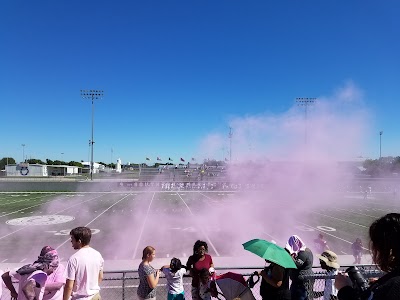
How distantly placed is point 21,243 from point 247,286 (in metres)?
15.4

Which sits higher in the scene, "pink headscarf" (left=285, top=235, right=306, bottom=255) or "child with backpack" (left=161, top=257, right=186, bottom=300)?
"pink headscarf" (left=285, top=235, right=306, bottom=255)

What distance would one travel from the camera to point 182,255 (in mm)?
13758

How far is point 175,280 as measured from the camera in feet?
15.8

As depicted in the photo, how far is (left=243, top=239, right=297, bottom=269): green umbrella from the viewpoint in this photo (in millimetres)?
3855

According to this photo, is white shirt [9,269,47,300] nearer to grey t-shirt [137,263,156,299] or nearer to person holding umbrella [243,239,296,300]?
grey t-shirt [137,263,156,299]

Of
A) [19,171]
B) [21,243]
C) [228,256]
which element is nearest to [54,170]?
[19,171]

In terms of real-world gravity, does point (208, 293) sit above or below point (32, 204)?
above

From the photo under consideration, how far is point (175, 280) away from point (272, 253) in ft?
5.45

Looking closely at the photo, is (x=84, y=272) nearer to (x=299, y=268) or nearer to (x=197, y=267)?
(x=197, y=267)

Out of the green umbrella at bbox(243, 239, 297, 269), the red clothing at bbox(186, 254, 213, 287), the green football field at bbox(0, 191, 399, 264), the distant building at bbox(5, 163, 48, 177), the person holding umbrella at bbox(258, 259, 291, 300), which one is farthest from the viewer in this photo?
the distant building at bbox(5, 163, 48, 177)

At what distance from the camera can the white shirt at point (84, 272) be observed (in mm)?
3893

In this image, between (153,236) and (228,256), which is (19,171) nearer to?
(153,236)

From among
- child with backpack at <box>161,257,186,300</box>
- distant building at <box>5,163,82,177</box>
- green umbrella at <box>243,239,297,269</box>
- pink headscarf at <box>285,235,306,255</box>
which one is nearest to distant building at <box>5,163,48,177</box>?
distant building at <box>5,163,82,177</box>

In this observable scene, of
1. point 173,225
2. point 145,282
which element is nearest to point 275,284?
point 145,282
